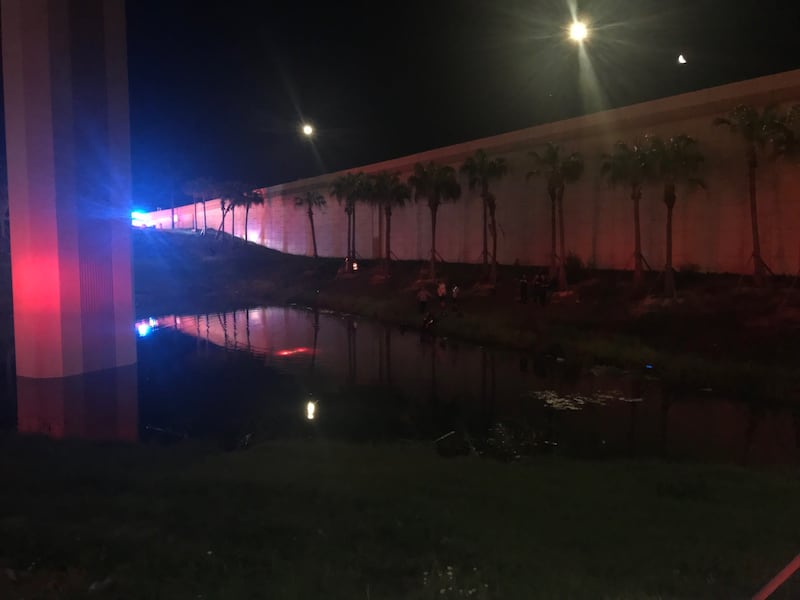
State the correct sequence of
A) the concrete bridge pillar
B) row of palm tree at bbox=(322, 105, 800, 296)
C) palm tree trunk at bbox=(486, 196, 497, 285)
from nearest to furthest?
the concrete bridge pillar < row of palm tree at bbox=(322, 105, 800, 296) < palm tree trunk at bbox=(486, 196, 497, 285)

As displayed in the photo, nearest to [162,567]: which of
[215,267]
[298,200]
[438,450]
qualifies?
[438,450]

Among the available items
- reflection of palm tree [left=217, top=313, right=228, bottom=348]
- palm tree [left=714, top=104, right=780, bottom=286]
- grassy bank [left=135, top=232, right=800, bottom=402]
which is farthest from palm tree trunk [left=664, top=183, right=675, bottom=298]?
reflection of palm tree [left=217, top=313, right=228, bottom=348]

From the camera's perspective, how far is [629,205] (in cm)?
3170

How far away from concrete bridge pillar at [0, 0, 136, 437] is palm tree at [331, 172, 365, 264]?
101ft

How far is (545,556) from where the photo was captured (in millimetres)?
5402

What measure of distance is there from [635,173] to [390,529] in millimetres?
25057

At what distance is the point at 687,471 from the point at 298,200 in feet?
187

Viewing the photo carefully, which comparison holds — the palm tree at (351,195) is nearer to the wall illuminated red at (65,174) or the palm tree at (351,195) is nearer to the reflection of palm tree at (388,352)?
A: the reflection of palm tree at (388,352)

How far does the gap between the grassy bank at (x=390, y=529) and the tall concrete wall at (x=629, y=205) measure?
20.6 metres

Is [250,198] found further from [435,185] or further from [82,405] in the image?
[82,405]

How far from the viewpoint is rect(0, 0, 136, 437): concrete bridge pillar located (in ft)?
56.9

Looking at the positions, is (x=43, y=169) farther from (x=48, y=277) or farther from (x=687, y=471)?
(x=687, y=471)

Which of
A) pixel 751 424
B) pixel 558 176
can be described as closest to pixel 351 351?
pixel 751 424

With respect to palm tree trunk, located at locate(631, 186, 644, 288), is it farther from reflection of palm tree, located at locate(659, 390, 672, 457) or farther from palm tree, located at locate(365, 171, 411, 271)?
palm tree, located at locate(365, 171, 411, 271)
